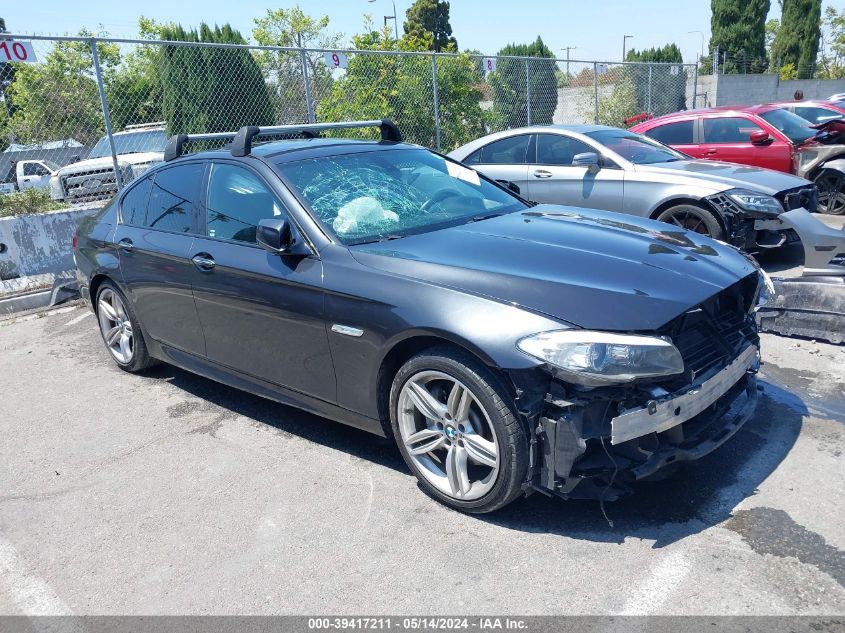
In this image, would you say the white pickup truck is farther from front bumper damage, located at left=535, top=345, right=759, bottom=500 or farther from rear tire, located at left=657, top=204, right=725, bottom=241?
front bumper damage, located at left=535, top=345, right=759, bottom=500

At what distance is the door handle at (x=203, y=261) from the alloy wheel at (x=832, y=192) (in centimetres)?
828

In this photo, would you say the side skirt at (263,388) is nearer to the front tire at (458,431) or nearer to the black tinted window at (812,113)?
the front tire at (458,431)

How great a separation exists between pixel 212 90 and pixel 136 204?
7.38m

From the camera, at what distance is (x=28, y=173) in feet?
39.0

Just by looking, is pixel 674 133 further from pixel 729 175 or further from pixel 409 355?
pixel 409 355

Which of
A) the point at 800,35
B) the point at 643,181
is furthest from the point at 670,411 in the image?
the point at 800,35

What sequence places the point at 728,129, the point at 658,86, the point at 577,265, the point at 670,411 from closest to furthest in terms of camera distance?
1. the point at 670,411
2. the point at 577,265
3. the point at 728,129
4. the point at 658,86

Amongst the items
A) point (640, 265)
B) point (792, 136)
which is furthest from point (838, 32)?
point (640, 265)

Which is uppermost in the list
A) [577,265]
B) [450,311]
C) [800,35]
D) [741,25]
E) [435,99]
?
A: [741,25]

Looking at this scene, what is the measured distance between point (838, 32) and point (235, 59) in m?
52.5

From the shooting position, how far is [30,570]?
3191mm

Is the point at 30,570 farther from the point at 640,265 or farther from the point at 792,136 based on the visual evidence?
the point at 792,136

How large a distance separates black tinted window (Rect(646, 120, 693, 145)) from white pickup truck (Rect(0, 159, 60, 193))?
8257 millimetres

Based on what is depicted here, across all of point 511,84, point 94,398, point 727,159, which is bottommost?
point 94,398
